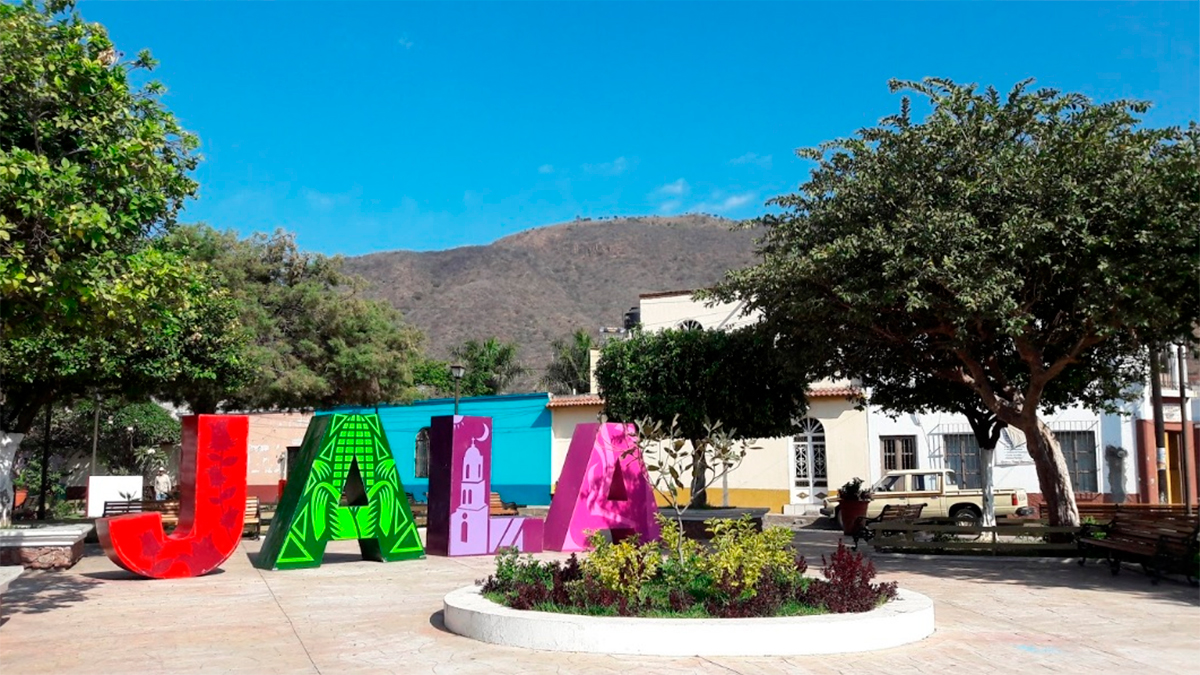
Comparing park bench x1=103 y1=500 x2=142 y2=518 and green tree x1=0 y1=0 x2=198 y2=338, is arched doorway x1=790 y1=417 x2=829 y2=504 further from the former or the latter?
green tree x1=0 y1=0 x2=198 y2=338

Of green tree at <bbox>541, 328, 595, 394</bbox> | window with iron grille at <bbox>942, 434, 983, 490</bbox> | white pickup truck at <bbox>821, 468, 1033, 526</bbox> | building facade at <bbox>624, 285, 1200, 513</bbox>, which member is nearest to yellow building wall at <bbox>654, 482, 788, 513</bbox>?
building facade at <bbox>624, 285, 1200, 513</bbox>

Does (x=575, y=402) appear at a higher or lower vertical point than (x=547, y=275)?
lower

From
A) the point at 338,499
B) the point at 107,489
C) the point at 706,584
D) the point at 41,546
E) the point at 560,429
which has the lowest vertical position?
the point at 41,546

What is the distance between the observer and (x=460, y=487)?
16.1 metres

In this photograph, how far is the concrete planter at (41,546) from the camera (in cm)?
1420

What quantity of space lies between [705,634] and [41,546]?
11071 mm

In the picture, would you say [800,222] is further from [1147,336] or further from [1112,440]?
[1112,440]

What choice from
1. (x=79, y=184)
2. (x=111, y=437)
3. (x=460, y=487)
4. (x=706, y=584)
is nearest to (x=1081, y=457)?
(x=460, y=487)

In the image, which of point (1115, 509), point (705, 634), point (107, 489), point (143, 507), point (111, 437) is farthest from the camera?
point (111, 437)

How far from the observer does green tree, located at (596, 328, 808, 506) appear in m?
20.7

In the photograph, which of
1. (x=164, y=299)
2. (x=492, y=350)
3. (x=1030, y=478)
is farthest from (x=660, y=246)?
(x=164, y=299)

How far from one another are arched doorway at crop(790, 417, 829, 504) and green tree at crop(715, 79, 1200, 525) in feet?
43.1

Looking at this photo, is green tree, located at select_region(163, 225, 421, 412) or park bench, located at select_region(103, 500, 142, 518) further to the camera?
green tree, located at select_region(163, 225, 421, 412)

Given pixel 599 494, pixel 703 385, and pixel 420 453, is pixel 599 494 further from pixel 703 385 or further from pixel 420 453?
pixel 420 453
